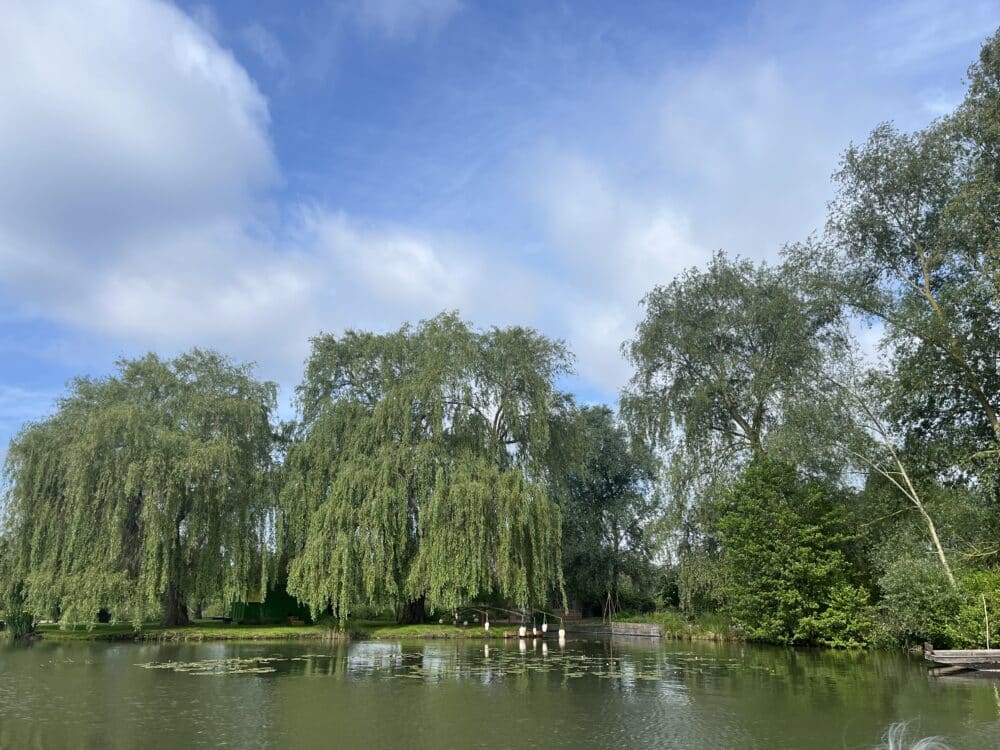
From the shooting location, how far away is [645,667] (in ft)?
64.0

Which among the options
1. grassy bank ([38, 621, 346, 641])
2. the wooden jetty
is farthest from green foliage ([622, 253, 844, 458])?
grassy bank ([38, 621, 346, 641])

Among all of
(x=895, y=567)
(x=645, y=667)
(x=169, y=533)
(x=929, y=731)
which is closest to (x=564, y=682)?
(x=645, y=667)

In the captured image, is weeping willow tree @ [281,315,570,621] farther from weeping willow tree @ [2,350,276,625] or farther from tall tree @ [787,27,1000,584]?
tall tree @ [787,27,1000,584]

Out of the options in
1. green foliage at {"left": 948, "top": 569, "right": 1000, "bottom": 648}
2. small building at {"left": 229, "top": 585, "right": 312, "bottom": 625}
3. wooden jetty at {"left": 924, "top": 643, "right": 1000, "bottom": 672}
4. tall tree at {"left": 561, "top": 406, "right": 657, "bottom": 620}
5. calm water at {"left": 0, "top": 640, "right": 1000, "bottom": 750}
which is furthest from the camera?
tall tree at {"left": 561, "top": 406, "right": 657, "bottom": 620}

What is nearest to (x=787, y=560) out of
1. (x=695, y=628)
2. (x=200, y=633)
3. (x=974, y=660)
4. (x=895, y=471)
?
(x=895, y=471)

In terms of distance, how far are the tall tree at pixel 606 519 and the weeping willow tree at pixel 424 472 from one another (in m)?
7.66

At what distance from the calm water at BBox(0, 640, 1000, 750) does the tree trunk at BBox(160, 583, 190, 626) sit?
7.00 m

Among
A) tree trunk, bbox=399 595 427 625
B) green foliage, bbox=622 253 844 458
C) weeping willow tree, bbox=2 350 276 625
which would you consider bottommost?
tree trunk, bbox=399 595 427 625

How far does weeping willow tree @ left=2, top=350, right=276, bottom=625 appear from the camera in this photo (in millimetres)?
26266

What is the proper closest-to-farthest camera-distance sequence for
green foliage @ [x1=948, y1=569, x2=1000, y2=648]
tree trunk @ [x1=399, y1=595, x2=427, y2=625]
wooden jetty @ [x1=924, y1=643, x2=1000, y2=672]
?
wooden jetty @ [x1=924, y1=643, x2=1000, y2=672] → green foliage @ [x1=948, y1=569, x2=1000, y2=648] → tree trunk @ [x1=399, y1=595, x2=427, y2=625]

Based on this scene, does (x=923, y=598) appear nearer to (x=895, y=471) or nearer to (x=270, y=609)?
(x=895, y=471)

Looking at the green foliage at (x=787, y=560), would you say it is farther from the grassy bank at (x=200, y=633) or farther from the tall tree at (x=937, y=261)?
the grassy bank at (x=200, y=633)

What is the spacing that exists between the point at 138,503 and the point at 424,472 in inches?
436

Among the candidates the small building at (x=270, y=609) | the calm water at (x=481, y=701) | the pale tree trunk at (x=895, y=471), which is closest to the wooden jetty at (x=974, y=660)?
the calm water at (x=481, y=701)
